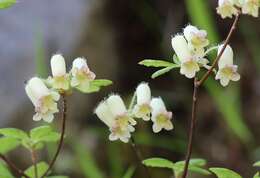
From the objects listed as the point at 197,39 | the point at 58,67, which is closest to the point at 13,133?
the point at 58,67

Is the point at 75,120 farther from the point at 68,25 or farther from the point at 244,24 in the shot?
the point at 244,24

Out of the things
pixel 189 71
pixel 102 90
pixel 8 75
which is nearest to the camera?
pixel 189 71

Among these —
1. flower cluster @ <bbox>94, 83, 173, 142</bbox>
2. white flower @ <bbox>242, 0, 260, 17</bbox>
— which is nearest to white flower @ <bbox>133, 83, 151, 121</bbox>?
flower cluster @ <bbox>94, 83, 173, 142</bbox>

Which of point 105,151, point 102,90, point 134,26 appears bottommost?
point 105,151

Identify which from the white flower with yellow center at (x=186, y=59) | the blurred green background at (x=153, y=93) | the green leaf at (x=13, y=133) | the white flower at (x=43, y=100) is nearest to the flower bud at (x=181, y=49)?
the white flower with yellow center at (x=186, y=59)

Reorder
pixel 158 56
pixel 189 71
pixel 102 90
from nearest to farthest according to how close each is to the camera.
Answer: pixel 189 71
pixel 102 90
pixel 158 56

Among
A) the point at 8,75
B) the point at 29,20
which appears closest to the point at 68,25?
the point at 29,20
